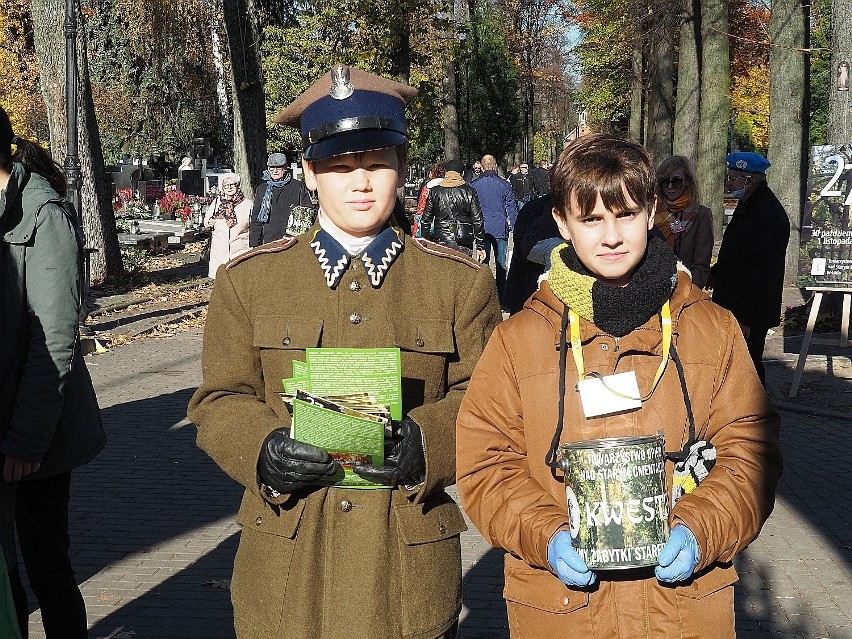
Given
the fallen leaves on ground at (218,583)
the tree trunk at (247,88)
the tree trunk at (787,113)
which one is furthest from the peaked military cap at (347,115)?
the tree trunk at (247,88)

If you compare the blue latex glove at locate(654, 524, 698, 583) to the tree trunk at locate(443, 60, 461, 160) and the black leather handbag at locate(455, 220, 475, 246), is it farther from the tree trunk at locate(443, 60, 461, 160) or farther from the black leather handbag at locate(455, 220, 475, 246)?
the tree trunk at locate(443, 60, 461, 160)

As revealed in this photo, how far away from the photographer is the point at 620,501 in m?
2.39

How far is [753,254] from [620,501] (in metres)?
6.18

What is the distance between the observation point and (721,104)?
1966 cm

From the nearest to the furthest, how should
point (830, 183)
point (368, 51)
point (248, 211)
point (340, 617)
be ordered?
point (340, 617), point (830, 183), point (248, 211), point (368, 51)

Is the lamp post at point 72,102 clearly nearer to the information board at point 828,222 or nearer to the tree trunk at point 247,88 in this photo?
the tree trunk at point 247,88

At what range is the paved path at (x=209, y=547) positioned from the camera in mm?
5211

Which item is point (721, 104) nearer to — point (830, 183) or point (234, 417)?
point (830, 183)

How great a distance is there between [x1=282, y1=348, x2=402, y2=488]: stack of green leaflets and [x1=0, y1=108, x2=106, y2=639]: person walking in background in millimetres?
1432

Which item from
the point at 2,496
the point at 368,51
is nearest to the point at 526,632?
the point at 2,496

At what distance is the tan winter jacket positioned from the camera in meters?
2.62

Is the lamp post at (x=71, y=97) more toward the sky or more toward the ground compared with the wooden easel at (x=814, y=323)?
more toward the sky

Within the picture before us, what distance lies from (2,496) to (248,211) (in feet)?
31.4

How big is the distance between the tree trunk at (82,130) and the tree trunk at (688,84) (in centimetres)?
1046
